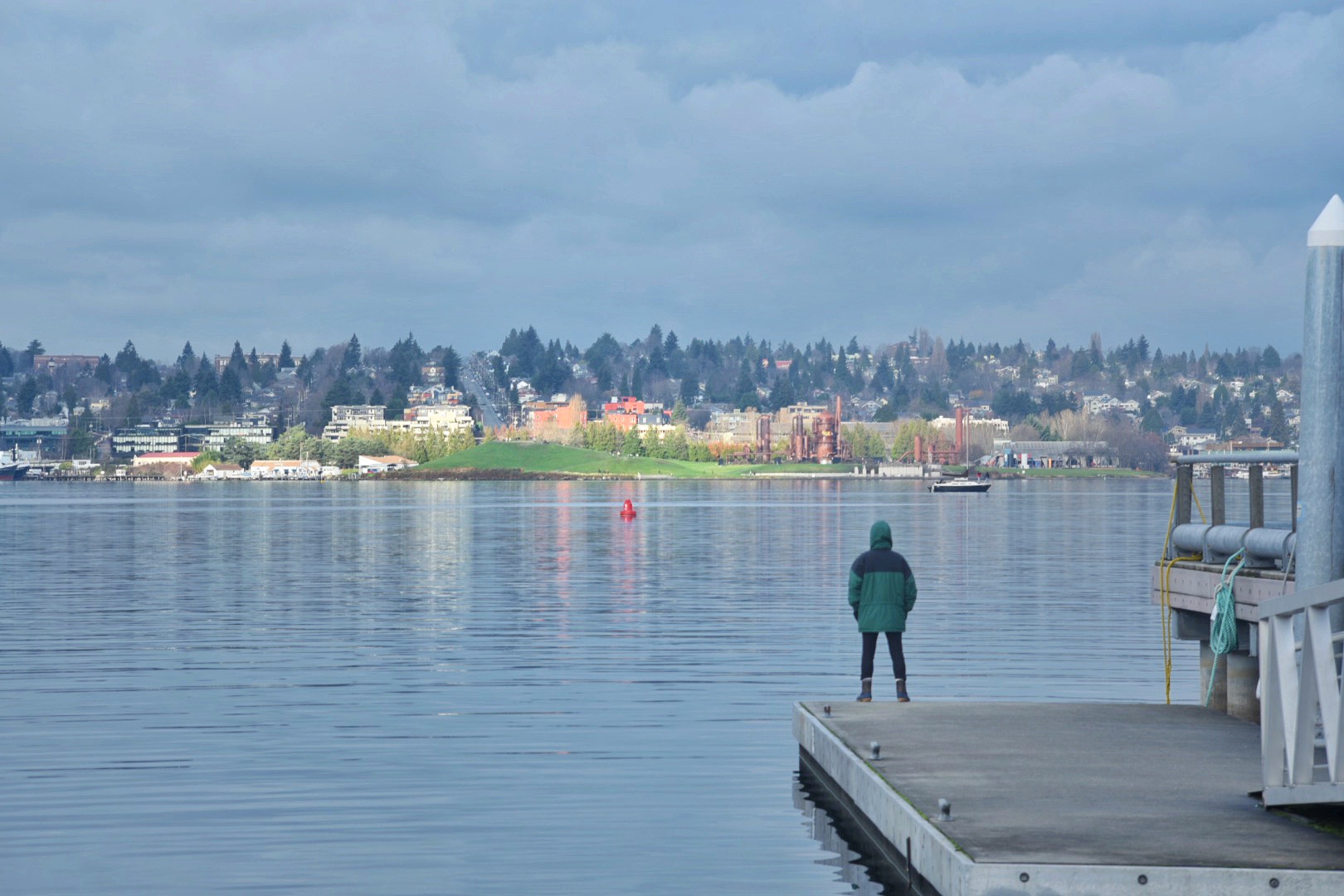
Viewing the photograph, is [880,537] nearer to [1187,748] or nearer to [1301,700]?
[1187,748]

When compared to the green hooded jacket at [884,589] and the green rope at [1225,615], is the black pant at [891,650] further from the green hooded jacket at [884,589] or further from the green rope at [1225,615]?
the green rope at [1225,615]

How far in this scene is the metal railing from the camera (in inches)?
555

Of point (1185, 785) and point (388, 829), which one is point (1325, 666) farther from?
point (388, 829)

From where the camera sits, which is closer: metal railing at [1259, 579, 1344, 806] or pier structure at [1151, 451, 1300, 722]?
metal railing at [1259, 579, 1344, 806]

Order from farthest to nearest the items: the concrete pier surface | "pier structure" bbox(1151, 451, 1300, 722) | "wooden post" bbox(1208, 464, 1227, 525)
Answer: "wooden post" bbox(1208, 464, 1227, 525) → "pier structure" bbox(1151, 451, 1300, 722) → the concrete pier surface

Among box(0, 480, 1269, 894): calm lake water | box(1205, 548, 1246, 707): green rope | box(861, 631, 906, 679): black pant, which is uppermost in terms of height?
box(1205, 548, 1246, 707): green rope

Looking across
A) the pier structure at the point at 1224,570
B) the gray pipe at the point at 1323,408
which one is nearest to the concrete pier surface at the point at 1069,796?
the pier structure at the point at 1224,570

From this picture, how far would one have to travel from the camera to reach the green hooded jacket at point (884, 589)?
22516 millimetres

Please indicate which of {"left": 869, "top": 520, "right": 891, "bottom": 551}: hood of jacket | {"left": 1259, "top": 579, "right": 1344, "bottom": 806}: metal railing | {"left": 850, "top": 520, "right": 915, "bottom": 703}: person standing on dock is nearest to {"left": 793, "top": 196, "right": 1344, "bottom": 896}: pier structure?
{"left": 1259, "top": 579, "right": 1344, "bottom": 806}: metal railing

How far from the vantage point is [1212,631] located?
2070cm

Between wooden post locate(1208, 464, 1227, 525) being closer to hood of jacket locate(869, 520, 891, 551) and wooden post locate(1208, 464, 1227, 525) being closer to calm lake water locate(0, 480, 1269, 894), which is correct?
hood of jacket locate(869, 520, 891, 551)

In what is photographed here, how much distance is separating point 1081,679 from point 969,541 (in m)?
57.8

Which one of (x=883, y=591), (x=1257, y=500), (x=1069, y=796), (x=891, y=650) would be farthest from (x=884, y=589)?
(x=1069, y=796)

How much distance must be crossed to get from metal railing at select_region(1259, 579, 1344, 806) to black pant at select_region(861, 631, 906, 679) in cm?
747
